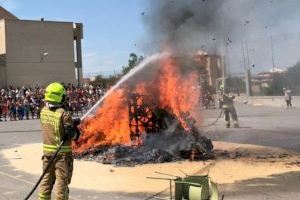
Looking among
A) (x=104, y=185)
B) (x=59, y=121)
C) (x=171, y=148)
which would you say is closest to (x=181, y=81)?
(x=171, y=148)

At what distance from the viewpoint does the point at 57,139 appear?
5.85 m

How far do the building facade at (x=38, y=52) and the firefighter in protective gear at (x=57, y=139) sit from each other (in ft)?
141

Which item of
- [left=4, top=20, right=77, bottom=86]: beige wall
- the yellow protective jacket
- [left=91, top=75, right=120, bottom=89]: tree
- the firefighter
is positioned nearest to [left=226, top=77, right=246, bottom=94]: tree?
[left=91, top=75, right=120, bottom=89]: tree

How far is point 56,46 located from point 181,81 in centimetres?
4043

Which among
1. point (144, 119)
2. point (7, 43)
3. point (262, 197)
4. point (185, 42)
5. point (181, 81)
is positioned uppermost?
point (7, 43)

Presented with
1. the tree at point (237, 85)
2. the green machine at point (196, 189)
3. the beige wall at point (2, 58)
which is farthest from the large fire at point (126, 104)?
the beige wall at point (2, 58)

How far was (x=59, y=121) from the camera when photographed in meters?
5.79

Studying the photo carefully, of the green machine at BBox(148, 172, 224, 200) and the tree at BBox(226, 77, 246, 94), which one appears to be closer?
the green machine at BBox(148, 172, 224, 200)

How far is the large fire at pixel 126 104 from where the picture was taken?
41.2ft

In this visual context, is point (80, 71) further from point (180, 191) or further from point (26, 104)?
point (180, 191)

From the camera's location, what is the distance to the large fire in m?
12.5

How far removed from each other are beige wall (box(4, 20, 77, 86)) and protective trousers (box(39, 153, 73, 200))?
43499 mm

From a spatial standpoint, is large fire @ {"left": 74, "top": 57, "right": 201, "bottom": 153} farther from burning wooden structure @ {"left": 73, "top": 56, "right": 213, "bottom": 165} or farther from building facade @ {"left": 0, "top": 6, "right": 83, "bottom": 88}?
building facade @ {"left": 0, "top": 6, "right": 83, "bottom": 88}

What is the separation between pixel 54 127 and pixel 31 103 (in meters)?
26.2
